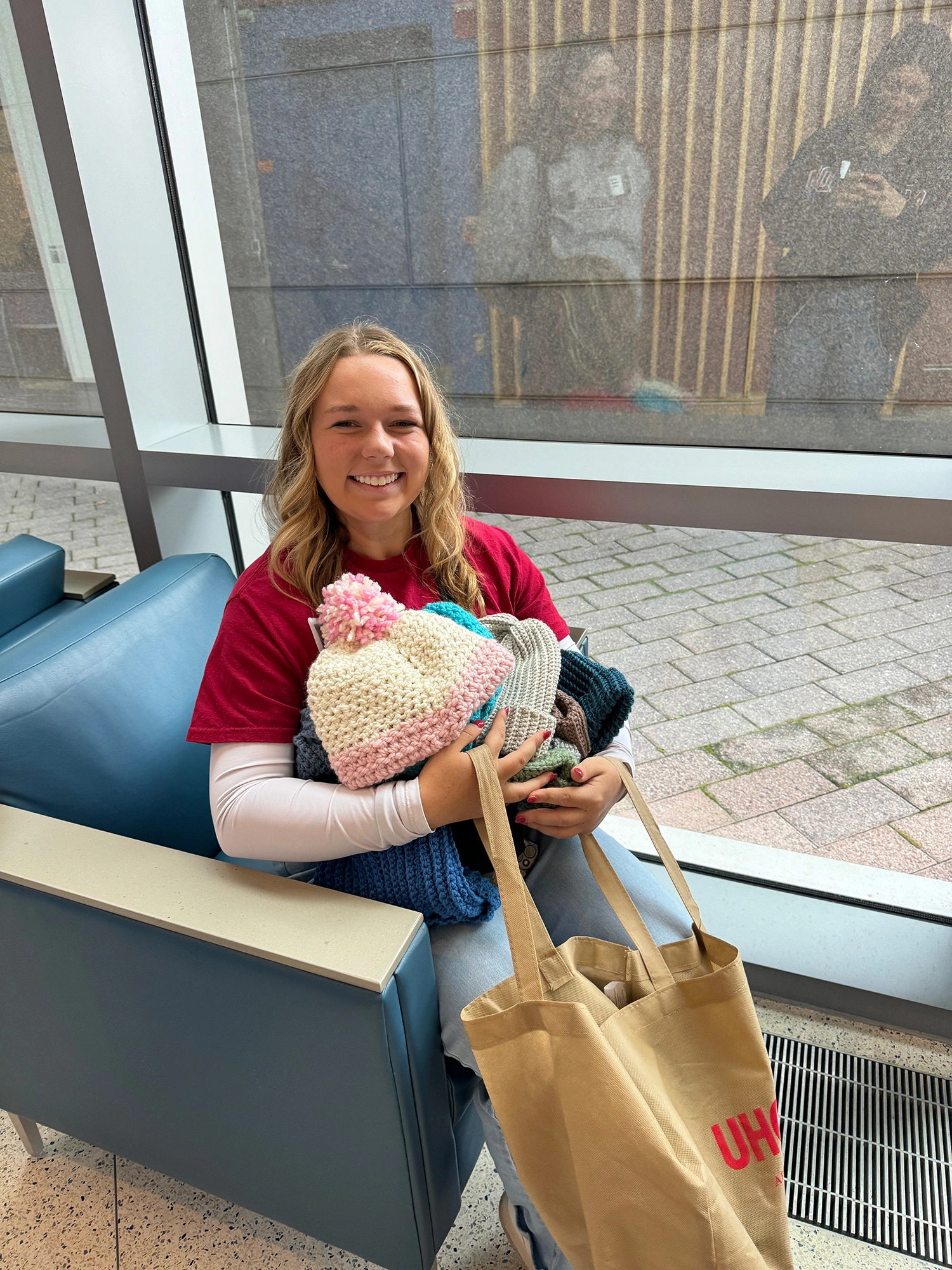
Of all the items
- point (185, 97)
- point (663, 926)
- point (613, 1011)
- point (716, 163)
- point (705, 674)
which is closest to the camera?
point (613, 1011)

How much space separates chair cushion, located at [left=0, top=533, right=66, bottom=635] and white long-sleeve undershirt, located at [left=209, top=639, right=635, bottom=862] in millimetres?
631

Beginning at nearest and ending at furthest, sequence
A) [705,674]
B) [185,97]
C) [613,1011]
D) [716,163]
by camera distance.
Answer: [613,1011] < [716,163] < [185,97] < [705,674]

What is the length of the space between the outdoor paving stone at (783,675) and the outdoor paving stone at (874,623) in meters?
0.09

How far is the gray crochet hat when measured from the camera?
1.12 meters

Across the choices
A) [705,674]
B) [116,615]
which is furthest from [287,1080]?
[705,674]

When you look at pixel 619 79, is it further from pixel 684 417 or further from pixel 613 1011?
pixel 613 1011

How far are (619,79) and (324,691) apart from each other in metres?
1.07

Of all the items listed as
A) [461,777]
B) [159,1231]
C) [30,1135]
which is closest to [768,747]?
[461,777]

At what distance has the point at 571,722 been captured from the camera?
1.19 m

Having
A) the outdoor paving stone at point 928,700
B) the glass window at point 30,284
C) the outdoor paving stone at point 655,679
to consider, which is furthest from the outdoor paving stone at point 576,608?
the glass window at point 30,284

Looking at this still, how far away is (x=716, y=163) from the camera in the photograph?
1.31 m

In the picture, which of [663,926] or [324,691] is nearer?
[324,691]

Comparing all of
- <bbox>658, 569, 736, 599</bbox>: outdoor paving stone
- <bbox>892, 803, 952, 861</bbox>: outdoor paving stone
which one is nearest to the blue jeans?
<bbox>658, 569, 736, 599</bbox>: outdoor paving stone

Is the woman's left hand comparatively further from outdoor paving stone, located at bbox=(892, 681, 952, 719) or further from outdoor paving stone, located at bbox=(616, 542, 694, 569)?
outdoor paving stone, located at bbox=(892, 681, 952, 719)
